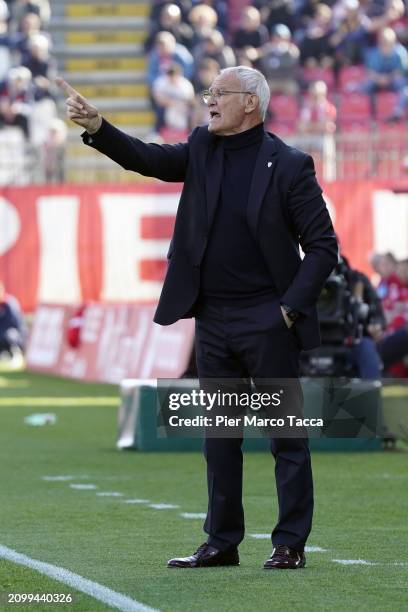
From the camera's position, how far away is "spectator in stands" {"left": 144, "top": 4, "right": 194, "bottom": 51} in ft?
104

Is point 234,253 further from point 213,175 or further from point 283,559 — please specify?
point 283,559

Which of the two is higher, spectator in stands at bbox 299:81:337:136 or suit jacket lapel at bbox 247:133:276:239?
suit jacket lapel at bbox 247:133:276:239

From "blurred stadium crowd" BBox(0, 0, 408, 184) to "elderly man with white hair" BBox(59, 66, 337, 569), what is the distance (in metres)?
19.8

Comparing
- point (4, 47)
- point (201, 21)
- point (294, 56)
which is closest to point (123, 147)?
point (294, 56)

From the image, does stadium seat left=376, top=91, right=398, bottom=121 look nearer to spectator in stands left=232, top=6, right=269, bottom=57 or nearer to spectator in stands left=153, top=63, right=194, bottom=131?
spectator in stands left=232, top=6, right=269, bottom=57

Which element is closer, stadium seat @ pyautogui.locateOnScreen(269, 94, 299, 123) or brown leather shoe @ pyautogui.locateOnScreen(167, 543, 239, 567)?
brown leather shoe @ pyautogui.locateOnScreen(167, 543, 239, 567)

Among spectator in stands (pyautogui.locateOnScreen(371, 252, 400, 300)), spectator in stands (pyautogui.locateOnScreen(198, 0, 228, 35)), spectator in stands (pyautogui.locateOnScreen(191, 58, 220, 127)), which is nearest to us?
spectator in stands (pyautogui.locateOnScreen(371, 252, 400, 300))

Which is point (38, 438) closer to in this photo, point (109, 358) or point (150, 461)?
point (150, 461)

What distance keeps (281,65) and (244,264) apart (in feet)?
77.0

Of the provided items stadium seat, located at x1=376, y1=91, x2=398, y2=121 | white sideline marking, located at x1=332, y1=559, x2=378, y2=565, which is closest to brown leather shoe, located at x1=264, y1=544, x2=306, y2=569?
white sideline marking, located at x1=332, y1=559, x2=378, y2=565

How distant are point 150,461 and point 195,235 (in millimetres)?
5654

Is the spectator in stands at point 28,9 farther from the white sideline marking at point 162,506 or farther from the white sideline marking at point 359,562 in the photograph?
the white sideline marking at point 359,562

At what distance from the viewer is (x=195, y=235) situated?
23.1 ft

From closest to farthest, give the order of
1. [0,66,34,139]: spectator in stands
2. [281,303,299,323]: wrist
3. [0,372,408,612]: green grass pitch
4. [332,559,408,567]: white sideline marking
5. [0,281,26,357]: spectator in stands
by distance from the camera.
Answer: [0,372,408,612]: green grass pitch < [281,303,299,323]: wrist < [332,559,408,567]: white sideline marking < [0,281,26,357]: spectator in stands < [0,66,34,139]: spectator in stands
